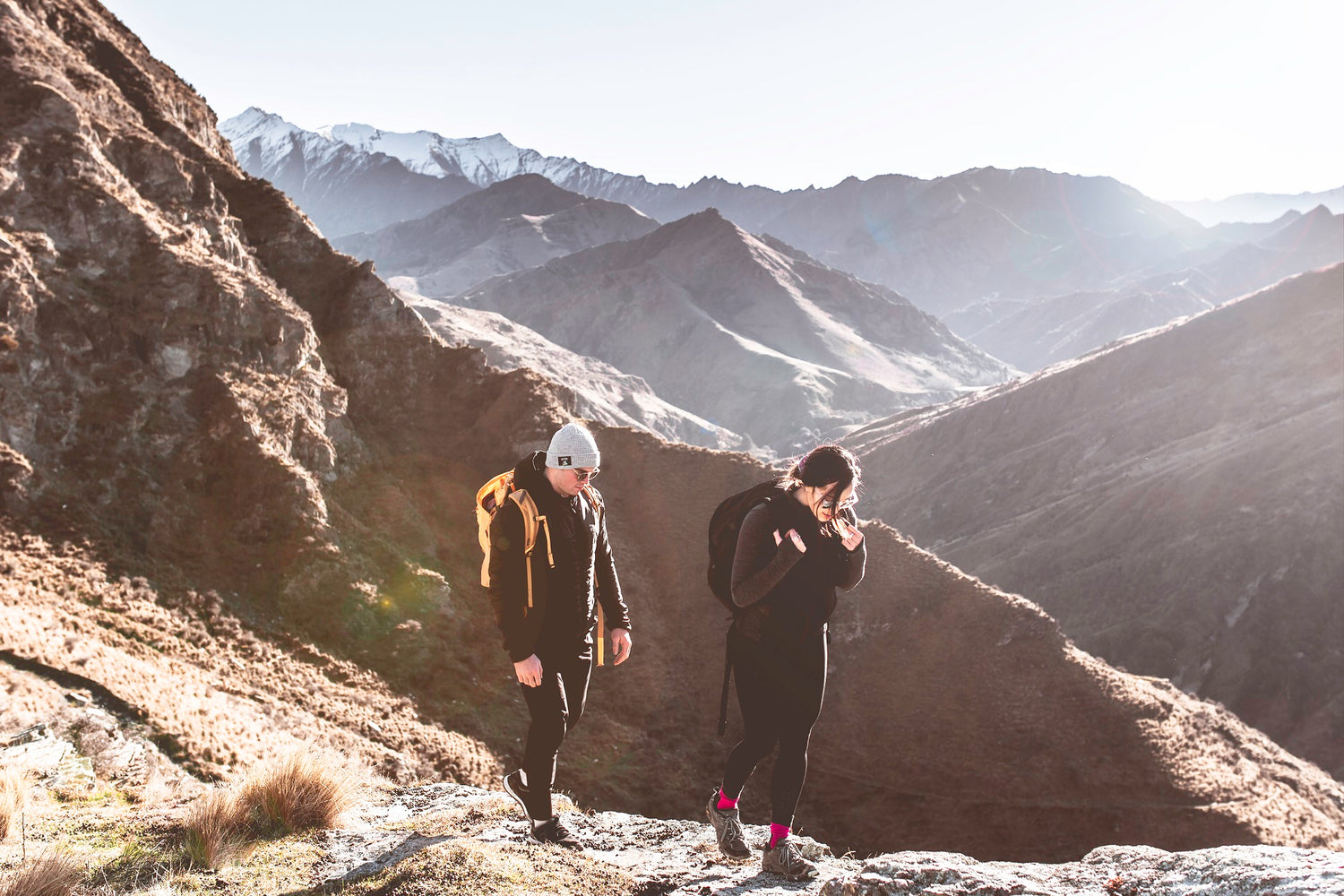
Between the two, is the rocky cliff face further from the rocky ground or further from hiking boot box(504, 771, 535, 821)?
hiking boot box(504, 771, 535, 821)

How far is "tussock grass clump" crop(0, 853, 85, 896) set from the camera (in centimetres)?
263

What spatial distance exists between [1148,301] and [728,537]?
557 feet

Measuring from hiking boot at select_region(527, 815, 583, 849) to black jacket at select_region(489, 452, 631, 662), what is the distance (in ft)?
3.15

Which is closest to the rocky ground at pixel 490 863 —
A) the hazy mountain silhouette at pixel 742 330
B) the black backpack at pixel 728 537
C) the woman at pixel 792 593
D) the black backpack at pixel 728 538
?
the woman at pixel 792 593

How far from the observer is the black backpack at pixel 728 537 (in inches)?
149

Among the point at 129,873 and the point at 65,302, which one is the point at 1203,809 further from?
the point at 65,302

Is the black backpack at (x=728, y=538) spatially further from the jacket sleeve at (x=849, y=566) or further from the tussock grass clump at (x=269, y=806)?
the tussock grass clump at (x=269, y=806)

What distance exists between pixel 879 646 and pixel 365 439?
11596 mm

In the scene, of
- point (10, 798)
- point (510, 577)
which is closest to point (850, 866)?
point (510, 577)

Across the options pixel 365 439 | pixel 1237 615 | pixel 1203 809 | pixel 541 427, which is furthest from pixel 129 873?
pixel 1237 615

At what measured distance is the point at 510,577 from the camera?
12.1 ft

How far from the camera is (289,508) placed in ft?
41.2

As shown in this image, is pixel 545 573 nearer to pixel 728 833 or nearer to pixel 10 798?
pixel 728 833

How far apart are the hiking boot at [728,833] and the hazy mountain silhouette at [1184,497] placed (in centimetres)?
3460
